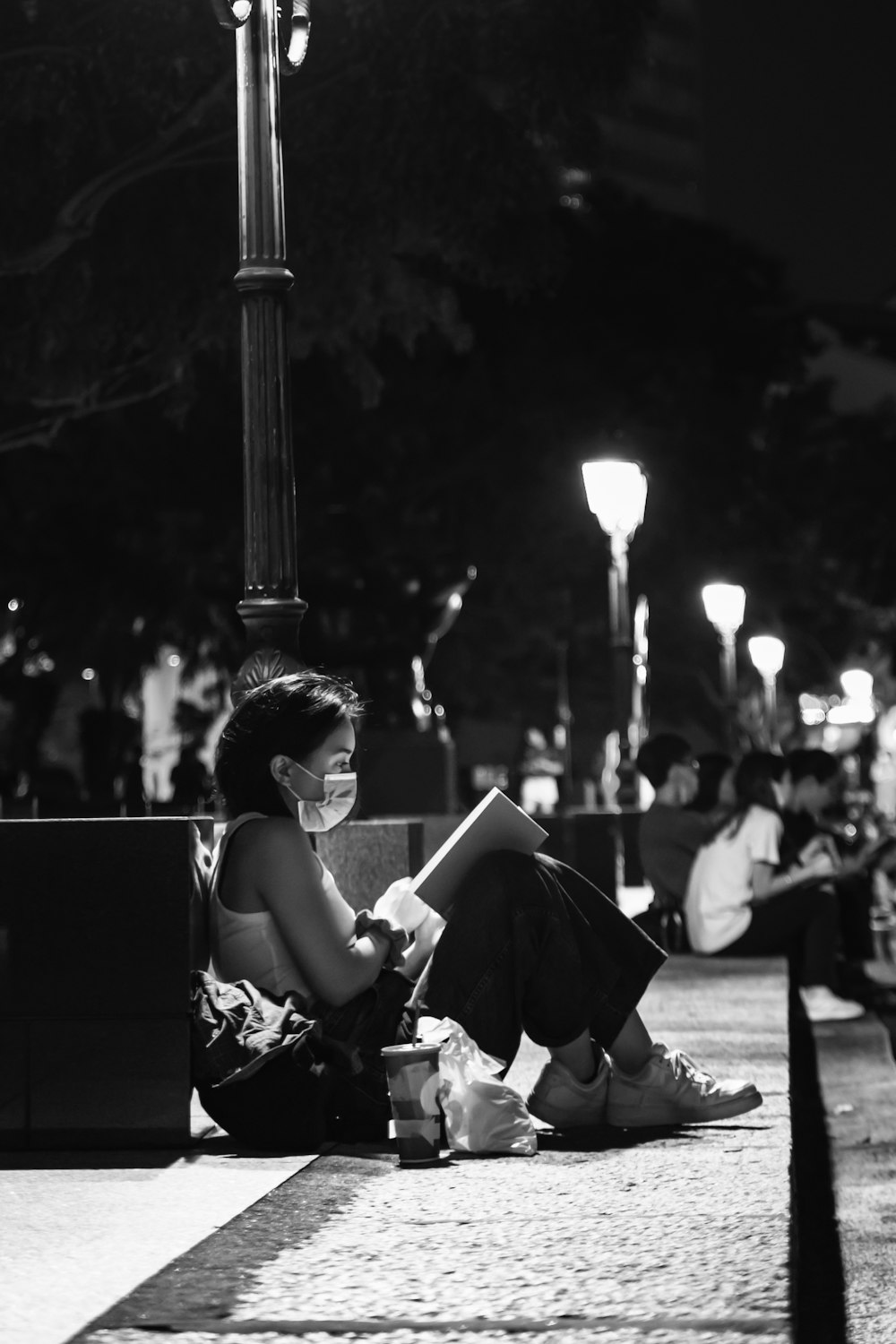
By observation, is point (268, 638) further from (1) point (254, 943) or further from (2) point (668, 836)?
(2) point (668, 836)

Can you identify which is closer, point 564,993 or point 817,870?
point 564,993

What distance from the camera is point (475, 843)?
568 cm

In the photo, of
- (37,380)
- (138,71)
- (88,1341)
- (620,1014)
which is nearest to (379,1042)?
(620,1014)

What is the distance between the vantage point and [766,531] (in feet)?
128

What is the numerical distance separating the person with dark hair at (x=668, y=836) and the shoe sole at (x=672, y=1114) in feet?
19.9

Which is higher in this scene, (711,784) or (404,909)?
(711,784)

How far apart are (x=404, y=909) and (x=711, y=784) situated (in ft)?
23.6

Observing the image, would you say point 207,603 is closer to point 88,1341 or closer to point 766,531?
point 766,531

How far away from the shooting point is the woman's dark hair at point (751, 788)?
11.1 m

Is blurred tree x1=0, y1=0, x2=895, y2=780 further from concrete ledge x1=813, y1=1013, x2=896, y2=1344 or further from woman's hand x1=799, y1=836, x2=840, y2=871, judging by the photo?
concrete ledge x1=813, y1=1013, x2=896, y2=1344

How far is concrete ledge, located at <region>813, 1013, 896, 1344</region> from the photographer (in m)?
5.56

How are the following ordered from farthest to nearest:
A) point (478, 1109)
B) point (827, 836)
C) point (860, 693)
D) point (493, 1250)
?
point (860, 693)
point (827, 836)
point (478, 1109)
point (493, 1250)

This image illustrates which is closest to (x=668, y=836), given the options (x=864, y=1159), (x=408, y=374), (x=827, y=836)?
(x=827, y=836)

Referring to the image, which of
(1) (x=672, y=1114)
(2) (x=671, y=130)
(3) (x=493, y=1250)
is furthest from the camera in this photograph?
(2) (x=671, y=130)
